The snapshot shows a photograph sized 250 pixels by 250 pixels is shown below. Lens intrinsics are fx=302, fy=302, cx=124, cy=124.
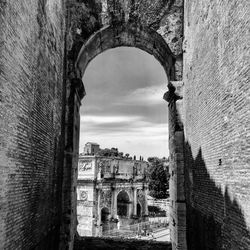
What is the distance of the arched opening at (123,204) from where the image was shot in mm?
33594

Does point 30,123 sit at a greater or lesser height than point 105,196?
greater

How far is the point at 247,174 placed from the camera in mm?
4121

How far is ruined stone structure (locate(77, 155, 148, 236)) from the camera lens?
2820 centimetres

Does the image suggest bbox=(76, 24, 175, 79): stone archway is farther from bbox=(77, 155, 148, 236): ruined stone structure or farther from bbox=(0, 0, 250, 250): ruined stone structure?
bbox=(77, 155, 148, 236): ruined stone structure

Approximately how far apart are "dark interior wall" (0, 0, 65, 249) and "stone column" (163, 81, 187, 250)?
3256mm

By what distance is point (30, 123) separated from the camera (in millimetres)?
5613

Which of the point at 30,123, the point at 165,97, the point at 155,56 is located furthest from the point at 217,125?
the point at 155,56

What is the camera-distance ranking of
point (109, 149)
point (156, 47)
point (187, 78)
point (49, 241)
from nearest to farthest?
point (49, 241) → point (187, 78) → point (156, 47) → point (109, 149)

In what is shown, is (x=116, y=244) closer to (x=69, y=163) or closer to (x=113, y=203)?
(x=69, y=163)

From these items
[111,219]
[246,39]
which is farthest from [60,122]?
[111,219]

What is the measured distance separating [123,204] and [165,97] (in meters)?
26.1

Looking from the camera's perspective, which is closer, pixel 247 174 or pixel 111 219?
pixel 247 174

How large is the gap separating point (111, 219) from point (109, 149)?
63.5 feet

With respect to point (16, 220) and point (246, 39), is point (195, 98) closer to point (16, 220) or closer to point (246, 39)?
point (246, 39)
